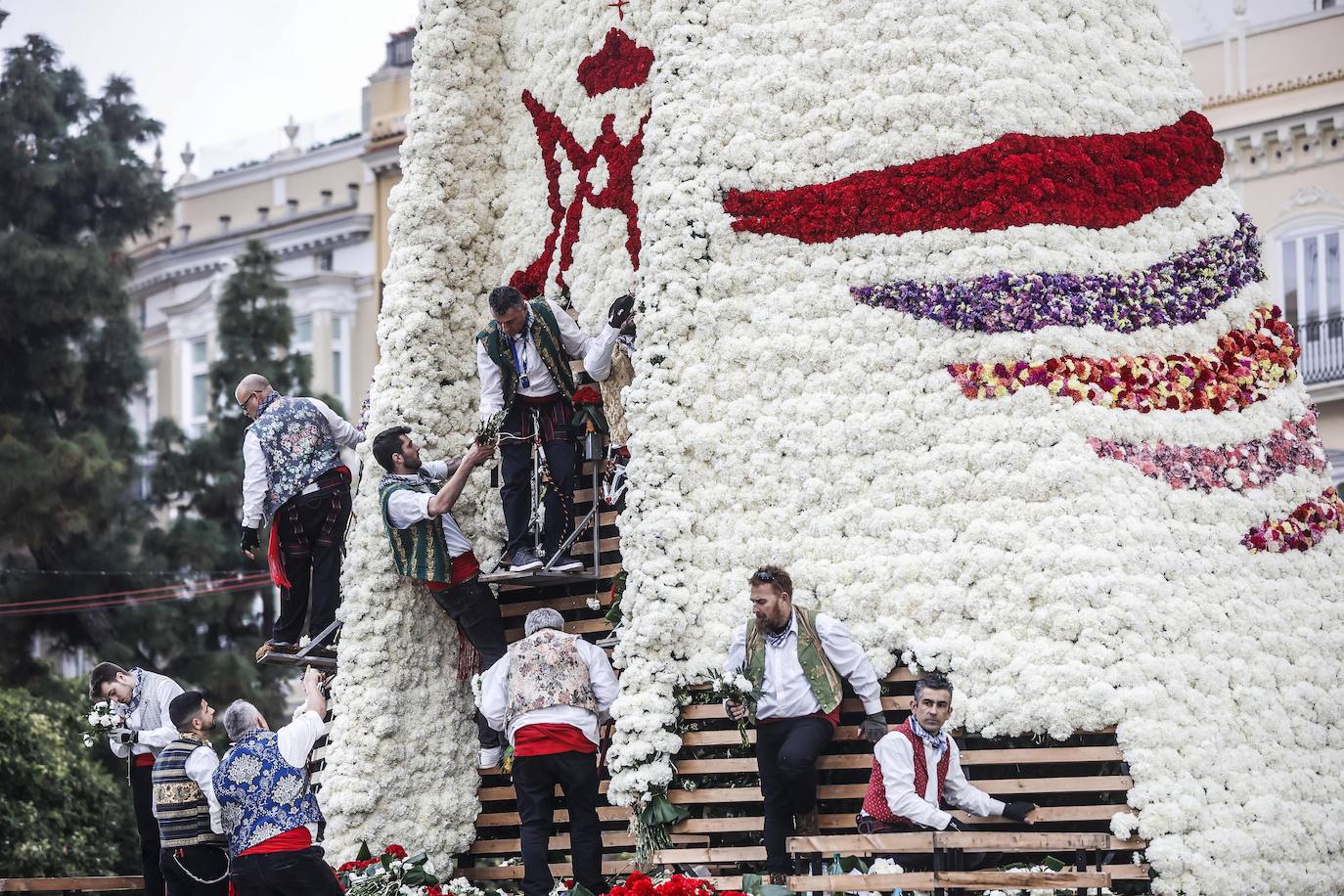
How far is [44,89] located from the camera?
27109 millimetres

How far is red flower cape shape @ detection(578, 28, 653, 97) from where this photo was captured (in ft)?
43.6

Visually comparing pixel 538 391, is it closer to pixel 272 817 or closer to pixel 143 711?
pixel 143 711

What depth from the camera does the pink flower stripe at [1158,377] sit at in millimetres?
11141

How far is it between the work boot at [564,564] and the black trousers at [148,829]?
2.91 m

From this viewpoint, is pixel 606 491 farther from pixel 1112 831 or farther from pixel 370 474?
pixel 1112 831

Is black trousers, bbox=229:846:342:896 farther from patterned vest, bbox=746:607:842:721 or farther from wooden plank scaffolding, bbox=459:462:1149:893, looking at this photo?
patterned vest, bbox=746:607:842:721

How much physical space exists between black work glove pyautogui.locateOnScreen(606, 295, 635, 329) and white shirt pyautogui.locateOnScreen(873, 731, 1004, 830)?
11.8 ft

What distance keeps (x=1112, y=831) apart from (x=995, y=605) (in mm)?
1390

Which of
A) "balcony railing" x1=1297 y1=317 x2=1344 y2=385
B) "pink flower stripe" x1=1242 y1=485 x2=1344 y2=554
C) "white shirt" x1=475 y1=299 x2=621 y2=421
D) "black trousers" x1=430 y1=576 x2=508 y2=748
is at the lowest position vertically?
"black trousers" x1=430 y1=576 x2=508 y2=748

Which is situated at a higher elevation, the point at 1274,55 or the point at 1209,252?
the point at 1274,55

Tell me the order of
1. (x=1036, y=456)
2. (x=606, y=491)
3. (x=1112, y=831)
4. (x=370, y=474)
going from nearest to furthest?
(x=1112, y=831) → (x=1036, y=456) → (x=606, y=491) → (x=370, y=474)

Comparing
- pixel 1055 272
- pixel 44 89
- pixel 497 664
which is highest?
pixel 44 89

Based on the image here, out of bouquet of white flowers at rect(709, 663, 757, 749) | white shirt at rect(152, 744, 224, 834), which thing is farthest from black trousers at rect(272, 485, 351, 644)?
bouquet of white flowers at rect(709, 663, 757, 749)

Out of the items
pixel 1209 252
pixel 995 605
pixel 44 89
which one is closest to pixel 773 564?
pixel 995 605
